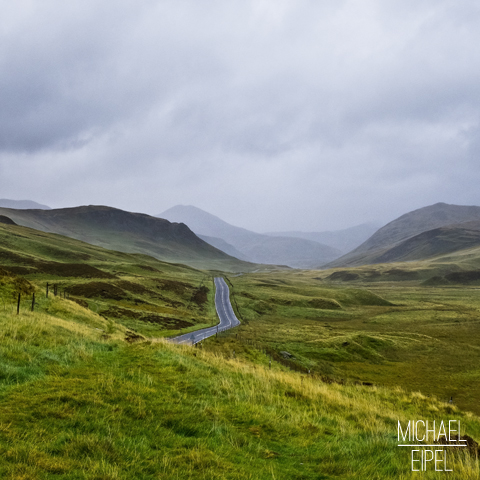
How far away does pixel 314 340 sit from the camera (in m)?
55.5

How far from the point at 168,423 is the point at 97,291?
7019 cm

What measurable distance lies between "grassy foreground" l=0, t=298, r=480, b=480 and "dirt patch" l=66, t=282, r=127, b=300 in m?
60.7

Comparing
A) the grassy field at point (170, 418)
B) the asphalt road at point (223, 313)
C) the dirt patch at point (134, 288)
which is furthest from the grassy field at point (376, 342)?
the dirt patch at point (134, 288)

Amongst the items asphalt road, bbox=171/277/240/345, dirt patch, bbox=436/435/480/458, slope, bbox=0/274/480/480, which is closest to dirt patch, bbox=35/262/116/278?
asphalt road, bbox=171/277/240/345

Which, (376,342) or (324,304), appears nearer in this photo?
(376,342)

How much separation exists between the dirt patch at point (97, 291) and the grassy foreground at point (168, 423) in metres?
60.7

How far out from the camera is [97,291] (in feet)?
234

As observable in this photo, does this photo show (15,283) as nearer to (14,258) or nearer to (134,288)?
(134,288)

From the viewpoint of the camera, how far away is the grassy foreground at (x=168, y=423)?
235 inches

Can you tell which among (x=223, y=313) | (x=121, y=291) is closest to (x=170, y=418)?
(x=121, y=291)

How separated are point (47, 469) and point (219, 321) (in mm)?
70286

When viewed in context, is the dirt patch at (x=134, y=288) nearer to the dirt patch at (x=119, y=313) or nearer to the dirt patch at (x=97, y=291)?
the dirt patch at (x=97, y=291)

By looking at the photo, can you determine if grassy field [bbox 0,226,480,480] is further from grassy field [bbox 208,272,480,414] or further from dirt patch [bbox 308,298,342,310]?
dirt patch [bbox 308,298,342,310]

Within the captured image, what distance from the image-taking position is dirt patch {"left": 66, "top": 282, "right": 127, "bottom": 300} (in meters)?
68.9
